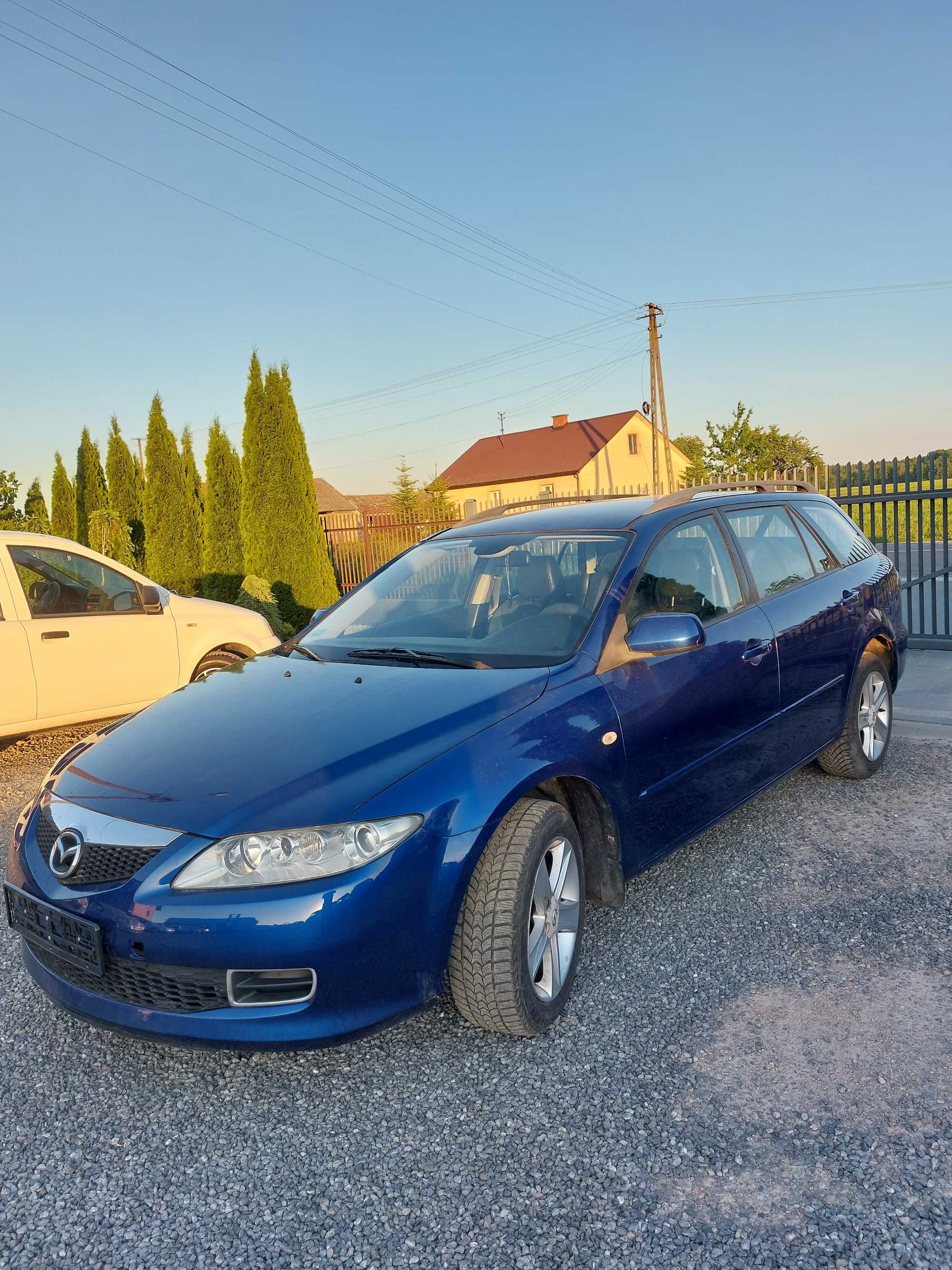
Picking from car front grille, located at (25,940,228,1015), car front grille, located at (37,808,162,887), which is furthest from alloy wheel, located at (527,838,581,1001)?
car front grille, located at (37,808,162,887)

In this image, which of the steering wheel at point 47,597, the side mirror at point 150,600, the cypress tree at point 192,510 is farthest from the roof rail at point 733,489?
the cypress tree at point 192,510

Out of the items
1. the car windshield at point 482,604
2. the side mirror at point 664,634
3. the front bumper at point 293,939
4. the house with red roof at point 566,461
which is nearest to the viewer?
the front bumper at point 293,939

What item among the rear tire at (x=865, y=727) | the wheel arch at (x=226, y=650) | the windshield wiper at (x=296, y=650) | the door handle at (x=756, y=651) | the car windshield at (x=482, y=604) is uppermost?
the car windshield at (x=482, y=604)

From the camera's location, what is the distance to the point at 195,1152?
2.43m

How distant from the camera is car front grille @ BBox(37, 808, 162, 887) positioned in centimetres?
253

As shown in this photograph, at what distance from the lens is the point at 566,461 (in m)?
49.4

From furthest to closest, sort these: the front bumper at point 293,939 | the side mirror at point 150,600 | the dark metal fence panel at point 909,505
→ the dark metal fence panel at point 909,505 → the side mirror at point 150,600 → the front bumper at point 293,939

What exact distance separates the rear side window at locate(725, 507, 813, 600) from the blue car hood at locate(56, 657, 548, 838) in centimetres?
161

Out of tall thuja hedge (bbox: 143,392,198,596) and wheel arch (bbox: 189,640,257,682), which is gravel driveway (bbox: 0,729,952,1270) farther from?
tall thuja hedge (bbox: 143,392,198,596)

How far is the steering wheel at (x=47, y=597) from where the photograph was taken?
6453 millimetres

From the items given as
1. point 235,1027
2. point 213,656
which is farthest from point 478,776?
point 213,656

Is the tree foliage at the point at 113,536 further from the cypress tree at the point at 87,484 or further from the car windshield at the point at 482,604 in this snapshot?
the car windshield at the point at 482,604

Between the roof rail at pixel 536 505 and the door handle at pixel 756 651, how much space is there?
926 millimetres

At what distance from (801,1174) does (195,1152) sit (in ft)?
4.89
